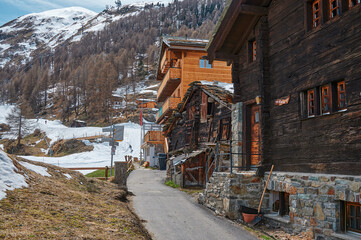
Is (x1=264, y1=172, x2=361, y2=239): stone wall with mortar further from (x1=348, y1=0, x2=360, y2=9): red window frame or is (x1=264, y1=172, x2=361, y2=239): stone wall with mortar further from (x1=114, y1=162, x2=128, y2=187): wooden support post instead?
(x1=114, y1=162, x2=128, y2=187): wooden support post

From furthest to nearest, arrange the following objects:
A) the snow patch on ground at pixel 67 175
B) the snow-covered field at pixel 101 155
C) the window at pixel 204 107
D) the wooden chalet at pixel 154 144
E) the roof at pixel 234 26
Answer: the snow-covered field at pixel 101 155 → the wooden chalet at pixel 154 144 → the window at pixel 204 107 → the roof at pixel 234 26 → the snow patch on ground at pixel 67 175

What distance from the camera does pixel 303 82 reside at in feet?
33.8

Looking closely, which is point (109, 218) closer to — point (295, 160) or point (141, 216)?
point (141, 216)

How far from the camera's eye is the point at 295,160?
34.6 feet

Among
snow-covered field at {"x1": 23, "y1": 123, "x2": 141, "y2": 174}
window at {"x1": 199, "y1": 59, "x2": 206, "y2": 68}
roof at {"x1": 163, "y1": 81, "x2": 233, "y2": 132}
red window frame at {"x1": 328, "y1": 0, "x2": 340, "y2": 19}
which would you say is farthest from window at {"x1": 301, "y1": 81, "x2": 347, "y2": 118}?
snow-covered field at {"x1": 23, "y1": 123, "x2": 141, "y2": 174}

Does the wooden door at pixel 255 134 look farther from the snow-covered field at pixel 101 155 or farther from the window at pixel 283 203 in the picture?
the snow-covered field at pixel 101 155

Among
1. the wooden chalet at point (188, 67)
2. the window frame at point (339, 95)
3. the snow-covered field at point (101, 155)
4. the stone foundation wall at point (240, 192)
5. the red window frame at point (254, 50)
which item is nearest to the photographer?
→ the window frame at point (339, 95)

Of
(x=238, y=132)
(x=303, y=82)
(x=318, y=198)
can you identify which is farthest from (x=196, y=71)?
(x=318, y=198)

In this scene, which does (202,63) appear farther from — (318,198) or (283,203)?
(318,198)

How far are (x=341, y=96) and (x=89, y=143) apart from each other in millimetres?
51230

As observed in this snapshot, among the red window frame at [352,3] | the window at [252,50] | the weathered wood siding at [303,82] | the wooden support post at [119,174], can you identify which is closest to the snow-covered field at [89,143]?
the wooden support post at [119,174]

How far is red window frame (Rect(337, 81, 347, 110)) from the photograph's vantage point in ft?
29.3

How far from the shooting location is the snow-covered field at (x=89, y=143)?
41.3 meters

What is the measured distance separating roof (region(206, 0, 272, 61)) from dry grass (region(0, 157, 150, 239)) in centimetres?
826
